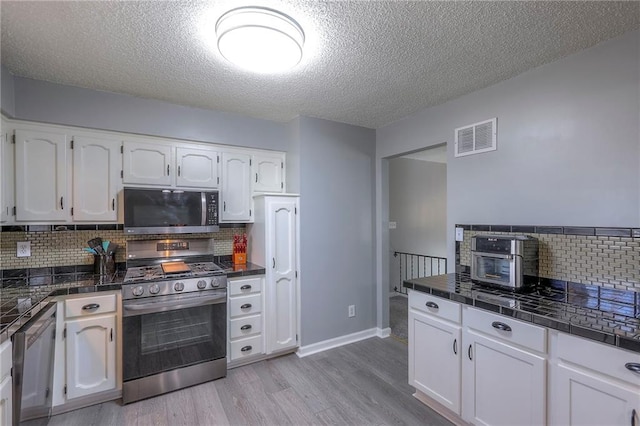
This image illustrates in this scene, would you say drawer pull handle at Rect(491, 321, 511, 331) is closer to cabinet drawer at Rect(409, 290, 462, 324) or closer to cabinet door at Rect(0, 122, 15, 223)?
cabinet drawer at Rect(409, 290, 462, 324)

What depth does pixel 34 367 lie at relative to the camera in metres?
1.71

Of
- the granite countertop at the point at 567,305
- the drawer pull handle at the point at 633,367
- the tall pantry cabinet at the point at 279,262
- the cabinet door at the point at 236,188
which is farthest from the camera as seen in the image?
the cabinet door at the point at 236,188

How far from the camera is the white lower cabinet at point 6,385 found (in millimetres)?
1330

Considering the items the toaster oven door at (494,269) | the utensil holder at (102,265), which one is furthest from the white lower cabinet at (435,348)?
the utensil holder at (102,265)

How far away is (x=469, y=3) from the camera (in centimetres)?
148

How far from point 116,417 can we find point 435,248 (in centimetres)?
510

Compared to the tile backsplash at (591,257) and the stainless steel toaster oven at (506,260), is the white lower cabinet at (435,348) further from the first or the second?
the tile backsplash at (591,257)

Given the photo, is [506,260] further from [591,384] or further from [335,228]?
[335,228]

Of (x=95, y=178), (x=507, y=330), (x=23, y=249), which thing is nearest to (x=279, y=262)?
(x=95, y=178)

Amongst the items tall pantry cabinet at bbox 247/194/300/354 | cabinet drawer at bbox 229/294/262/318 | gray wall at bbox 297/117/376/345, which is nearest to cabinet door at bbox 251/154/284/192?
tall pantry cabinet at bbox 247/194/300/354

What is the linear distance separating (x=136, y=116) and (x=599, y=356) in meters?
3.50

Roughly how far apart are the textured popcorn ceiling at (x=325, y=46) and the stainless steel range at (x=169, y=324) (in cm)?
153

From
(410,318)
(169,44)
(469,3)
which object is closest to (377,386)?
(410,318)

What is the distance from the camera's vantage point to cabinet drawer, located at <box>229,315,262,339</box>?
2.78 m
